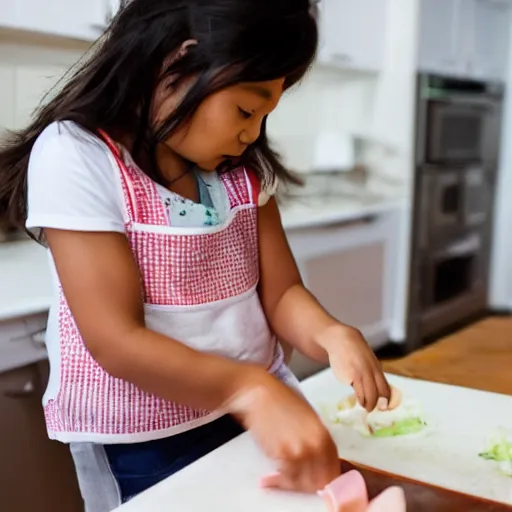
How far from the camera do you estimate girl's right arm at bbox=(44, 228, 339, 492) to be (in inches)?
21.4

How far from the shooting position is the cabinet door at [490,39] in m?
3.54

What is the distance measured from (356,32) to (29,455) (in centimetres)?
227

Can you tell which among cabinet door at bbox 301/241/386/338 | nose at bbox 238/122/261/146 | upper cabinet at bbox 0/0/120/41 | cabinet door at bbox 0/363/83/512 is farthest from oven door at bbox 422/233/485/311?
nose at bbox 238/122/261/146

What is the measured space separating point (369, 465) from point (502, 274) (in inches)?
136

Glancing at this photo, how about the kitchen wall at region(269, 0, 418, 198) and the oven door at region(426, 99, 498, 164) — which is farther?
the oven door at region(426, 99, 498, 164)

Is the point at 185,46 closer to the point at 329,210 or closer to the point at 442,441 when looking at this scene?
the point at 442,441

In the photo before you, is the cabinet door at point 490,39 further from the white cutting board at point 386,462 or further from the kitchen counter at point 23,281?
the white cutting board at point 386,462

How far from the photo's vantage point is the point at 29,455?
120cm

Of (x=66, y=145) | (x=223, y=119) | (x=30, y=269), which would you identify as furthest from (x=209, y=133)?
(x=30, y=269)

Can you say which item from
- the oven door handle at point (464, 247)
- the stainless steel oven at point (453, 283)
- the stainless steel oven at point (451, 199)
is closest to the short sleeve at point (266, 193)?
the stainless steel oven at point (451, 199)

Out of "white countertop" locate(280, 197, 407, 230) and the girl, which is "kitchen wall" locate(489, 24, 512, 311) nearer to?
"white countertop" locate(280, 197, 407, 230)

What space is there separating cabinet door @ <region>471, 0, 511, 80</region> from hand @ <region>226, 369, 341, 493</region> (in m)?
3.27

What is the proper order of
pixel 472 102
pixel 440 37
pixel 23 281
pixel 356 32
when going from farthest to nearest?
pixel 472 102, pixel 440 37, pixel 356 32, pixel 23 281

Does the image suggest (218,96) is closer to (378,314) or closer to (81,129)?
(81,129)
